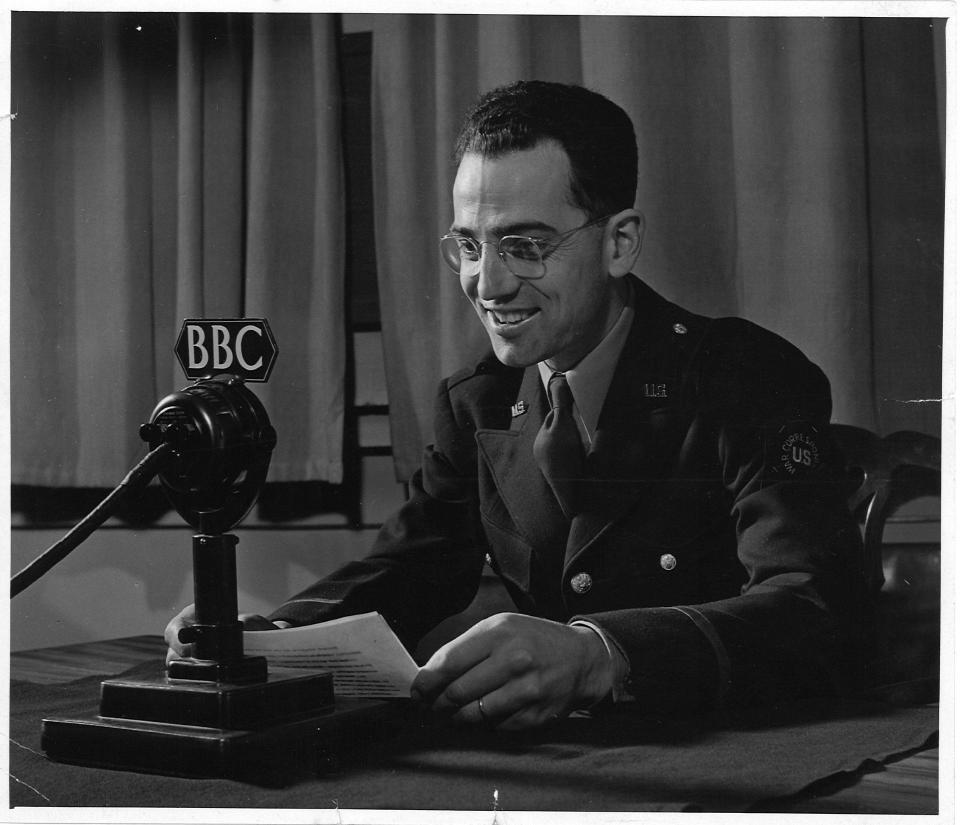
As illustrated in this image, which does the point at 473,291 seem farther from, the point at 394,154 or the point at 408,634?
the point at 408,634

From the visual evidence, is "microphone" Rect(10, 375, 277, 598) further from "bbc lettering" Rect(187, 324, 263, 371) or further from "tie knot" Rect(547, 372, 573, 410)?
"tie knot" Rect(547, 372, 573, 410)

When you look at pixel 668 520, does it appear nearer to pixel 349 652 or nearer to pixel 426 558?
pixel 426 558

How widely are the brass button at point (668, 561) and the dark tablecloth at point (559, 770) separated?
0.69ft

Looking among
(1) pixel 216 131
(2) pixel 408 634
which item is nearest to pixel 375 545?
(2) pixel 408 634

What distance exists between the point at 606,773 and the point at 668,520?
387 mm

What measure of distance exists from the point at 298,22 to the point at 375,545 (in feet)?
2.40

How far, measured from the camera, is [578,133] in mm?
1387

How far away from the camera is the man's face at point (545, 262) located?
1.36 meters

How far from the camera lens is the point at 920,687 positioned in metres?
1.35

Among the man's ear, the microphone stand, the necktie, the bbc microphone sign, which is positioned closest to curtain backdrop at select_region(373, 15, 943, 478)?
the man's ear

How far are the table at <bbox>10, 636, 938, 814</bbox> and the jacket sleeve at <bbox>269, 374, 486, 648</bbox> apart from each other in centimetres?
26

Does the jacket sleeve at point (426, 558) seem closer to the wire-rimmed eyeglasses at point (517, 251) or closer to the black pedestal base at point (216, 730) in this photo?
the wire-rimmed eyeglasses at point (517, 251)

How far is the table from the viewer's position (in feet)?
3.46

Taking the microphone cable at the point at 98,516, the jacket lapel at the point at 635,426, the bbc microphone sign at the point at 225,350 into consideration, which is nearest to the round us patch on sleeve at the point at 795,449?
the jacket lapel at the point at 635,426
